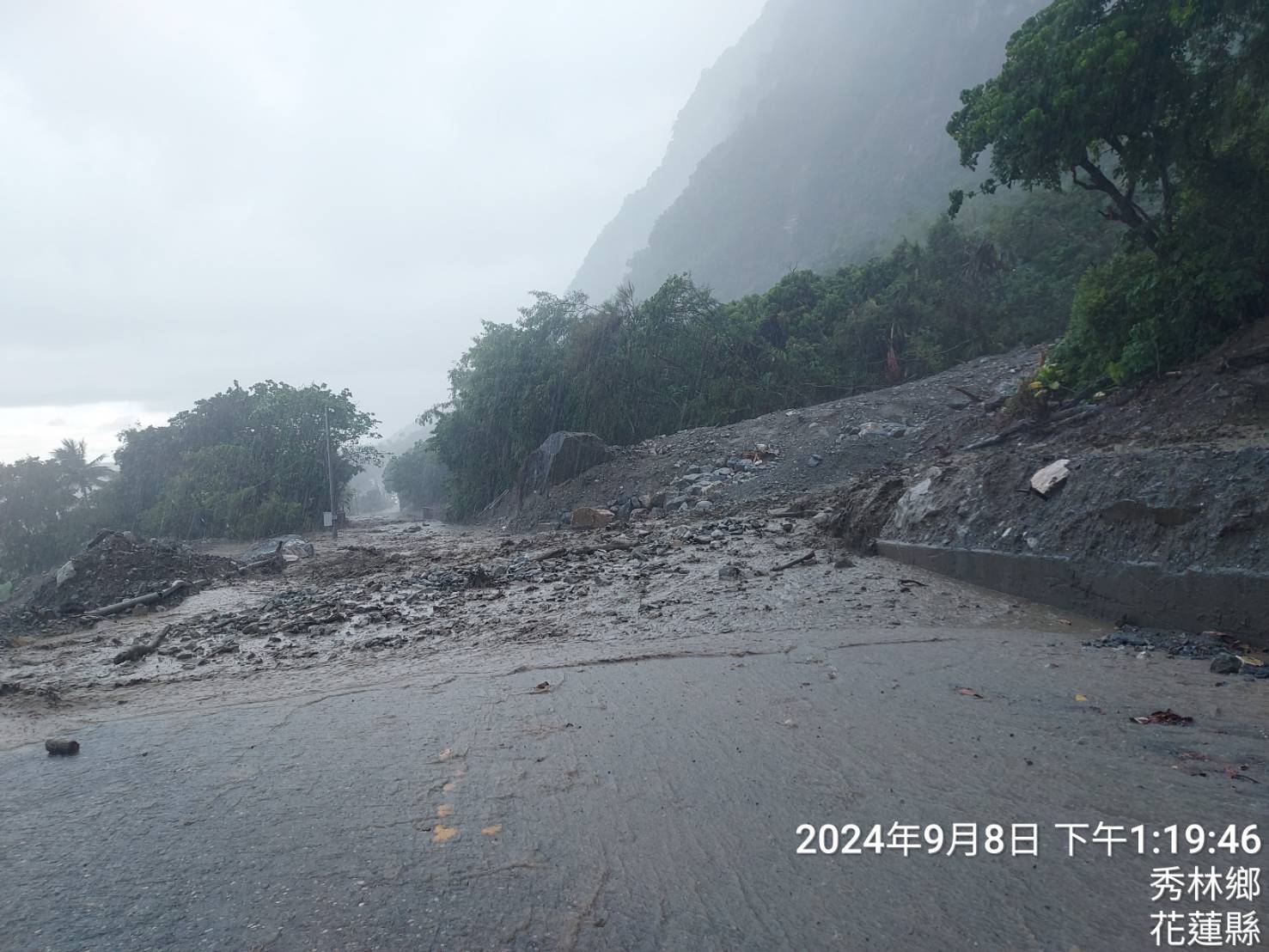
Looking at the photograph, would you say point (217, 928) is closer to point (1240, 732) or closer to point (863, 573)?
point (1240, 732)

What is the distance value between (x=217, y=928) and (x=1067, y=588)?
523 centimetres

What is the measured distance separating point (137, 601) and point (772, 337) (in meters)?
19.9

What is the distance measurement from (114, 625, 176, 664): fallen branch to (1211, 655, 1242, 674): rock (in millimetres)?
7375

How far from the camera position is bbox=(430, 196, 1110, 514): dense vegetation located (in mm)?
21719

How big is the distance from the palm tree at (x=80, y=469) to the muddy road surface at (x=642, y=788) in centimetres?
3315

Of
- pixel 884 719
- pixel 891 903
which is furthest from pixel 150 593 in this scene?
pixel 891 903

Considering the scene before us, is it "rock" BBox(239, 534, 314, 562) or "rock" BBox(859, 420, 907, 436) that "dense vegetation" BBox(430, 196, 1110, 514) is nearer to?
"rock" BBox(859, 420, 907, 436)

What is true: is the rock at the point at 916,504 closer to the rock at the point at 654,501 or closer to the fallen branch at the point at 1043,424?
the fallen branch at the point at 1043,424

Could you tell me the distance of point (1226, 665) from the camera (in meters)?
3.55

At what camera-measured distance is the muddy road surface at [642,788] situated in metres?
1.98

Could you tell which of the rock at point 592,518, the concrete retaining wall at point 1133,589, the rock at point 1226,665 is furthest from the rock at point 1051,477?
the rock at point 592,518

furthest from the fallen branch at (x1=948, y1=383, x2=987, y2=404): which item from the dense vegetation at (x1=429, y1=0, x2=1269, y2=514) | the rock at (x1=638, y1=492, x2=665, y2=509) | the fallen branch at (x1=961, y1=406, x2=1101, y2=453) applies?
the rock at (x1=638, y1=492, x2=665, y2=509)

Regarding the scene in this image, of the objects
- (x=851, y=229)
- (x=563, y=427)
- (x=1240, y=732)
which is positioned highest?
(x=851, y=229)

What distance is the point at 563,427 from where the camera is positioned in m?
24.7
